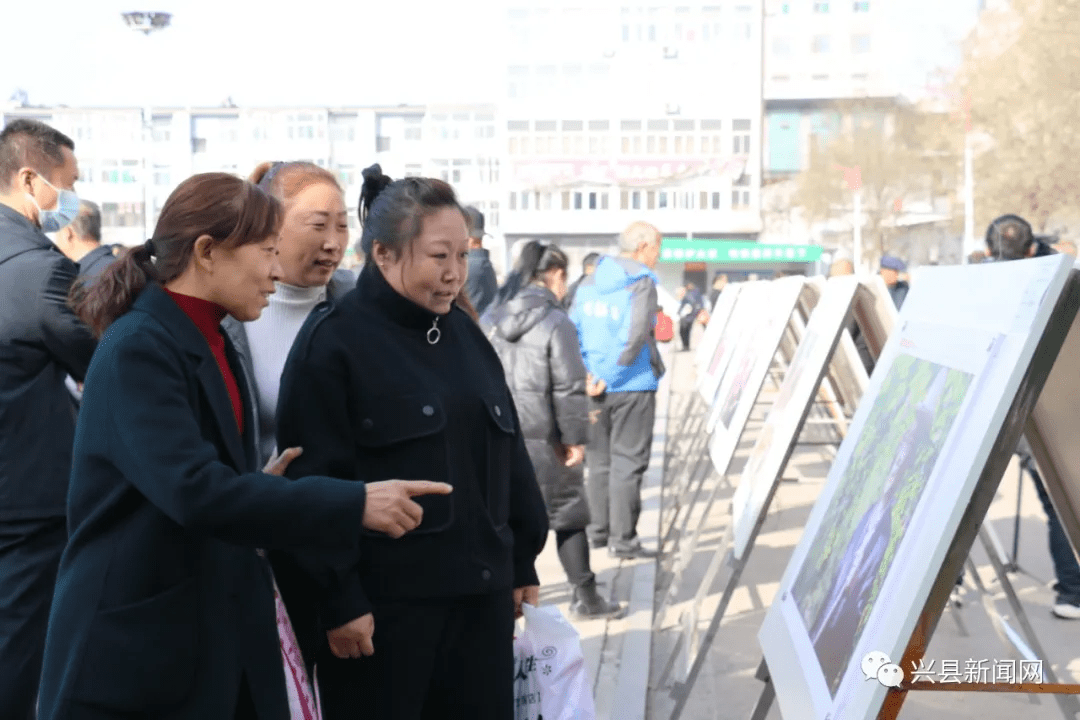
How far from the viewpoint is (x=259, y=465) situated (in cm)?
285

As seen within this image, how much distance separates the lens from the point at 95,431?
2.29 meters

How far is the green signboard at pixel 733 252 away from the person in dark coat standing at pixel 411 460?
2704 inches

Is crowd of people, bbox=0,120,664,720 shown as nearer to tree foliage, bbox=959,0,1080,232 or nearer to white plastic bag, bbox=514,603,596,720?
white plastic bag, bbox=514,603,596,720

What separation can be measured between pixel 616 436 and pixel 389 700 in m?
5.11

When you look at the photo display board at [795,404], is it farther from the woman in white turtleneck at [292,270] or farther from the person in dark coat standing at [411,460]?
the woman in white turtleneck at [292,270]

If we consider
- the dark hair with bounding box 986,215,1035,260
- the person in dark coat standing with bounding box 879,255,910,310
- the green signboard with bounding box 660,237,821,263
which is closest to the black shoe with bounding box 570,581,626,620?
the dark hair with bounding box 986,215,1035,260

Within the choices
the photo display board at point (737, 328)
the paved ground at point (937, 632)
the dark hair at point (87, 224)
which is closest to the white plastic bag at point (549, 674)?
the paved ground at point (937, 632)

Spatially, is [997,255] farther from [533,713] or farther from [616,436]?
[533,713]

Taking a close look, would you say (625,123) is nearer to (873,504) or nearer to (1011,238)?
(1011,238)

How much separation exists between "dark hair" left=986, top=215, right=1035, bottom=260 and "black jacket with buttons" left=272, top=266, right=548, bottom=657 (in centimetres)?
442

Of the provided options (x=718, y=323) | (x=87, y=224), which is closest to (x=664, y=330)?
(x=718, y=323)

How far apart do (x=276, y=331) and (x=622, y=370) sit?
458 centimetres

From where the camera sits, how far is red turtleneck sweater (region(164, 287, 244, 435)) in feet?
8.04

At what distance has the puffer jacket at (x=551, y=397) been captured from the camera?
20.5ft
